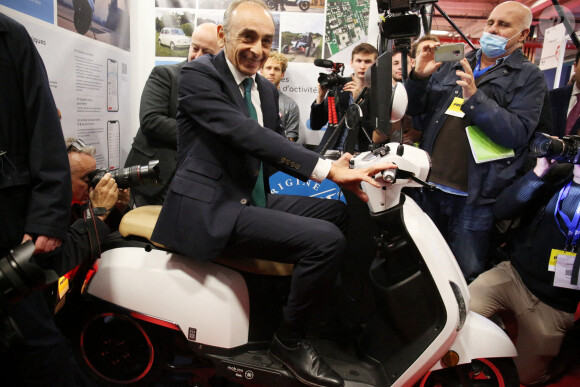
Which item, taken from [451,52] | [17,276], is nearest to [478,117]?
[451,52]

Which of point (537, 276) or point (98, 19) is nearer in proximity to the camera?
point (537, 276)

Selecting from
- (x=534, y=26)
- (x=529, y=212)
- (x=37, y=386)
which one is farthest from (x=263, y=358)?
(x=534, y=26)

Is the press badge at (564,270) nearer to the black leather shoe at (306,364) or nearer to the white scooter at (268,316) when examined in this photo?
the white scooter at (268,316)

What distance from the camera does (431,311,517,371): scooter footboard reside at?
1.48 meters

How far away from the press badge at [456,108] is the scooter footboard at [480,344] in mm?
1144

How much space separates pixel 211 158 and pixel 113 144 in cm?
171

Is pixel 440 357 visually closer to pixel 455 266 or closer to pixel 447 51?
pixel 455 266

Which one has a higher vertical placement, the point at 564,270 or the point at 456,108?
the point at 456,108

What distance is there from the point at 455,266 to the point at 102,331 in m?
1.49

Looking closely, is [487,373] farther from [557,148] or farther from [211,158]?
[211,158]

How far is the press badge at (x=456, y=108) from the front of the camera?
85.0 inches

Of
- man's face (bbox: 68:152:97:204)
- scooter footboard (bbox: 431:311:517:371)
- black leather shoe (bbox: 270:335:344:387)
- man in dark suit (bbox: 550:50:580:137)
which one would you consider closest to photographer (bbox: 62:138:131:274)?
man's face (bbox: 68:152:97:204)

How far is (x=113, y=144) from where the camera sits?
292 cm

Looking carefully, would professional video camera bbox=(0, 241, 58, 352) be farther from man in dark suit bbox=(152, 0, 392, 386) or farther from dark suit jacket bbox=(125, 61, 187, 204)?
dark suit jacket bbox=(125, 61, 187, 204)
